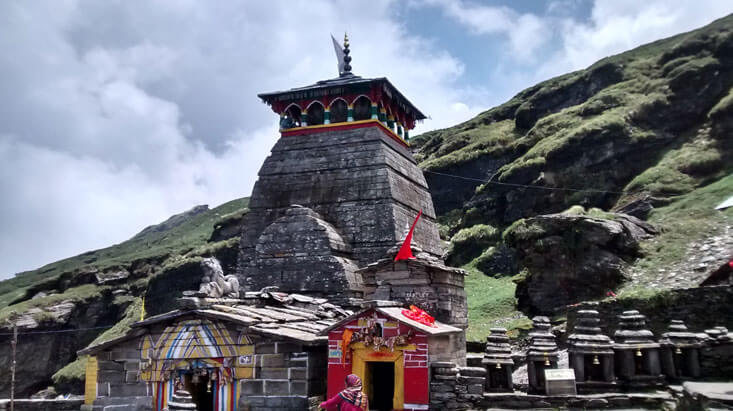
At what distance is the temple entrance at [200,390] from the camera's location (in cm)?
1340

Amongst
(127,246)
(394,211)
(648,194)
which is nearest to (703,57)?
(648,194)

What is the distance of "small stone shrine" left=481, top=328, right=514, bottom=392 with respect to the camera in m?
12.0

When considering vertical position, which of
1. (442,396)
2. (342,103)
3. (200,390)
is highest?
(342,103)

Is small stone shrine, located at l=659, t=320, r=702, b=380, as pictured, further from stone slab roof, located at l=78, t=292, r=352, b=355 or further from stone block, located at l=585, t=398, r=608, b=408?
stone slab roof, located at l=78, t=292, r=352, b=355

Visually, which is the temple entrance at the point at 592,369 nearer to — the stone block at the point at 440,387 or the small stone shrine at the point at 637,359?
the small stone shrine at the point at 637,359

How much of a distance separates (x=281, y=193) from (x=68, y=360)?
97.1ft

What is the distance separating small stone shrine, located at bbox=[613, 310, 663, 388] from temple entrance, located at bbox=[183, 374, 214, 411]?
8.42m

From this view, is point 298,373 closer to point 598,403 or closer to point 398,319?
point 398,319

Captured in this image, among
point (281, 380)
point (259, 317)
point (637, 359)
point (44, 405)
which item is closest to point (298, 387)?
point (281, 380)

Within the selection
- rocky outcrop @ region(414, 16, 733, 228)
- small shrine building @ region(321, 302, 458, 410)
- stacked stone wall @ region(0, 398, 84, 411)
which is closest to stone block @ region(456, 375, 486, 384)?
small shrine building @ region(321, 302, 458, 410)

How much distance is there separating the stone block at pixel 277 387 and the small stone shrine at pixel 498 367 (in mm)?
4123

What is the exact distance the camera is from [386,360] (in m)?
12.1

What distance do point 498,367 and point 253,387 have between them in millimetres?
5137

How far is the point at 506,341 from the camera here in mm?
12523
